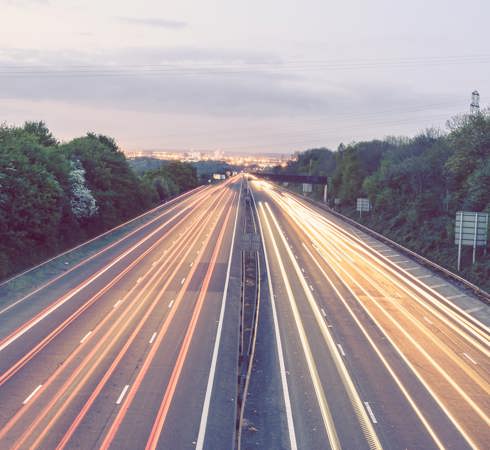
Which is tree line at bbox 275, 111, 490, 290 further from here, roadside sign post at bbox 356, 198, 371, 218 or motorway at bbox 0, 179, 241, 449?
motorway at bbox 0, 179, 241, 449

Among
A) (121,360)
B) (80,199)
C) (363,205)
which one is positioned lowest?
(121,360)

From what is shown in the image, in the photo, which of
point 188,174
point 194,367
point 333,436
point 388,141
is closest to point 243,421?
point 333,436

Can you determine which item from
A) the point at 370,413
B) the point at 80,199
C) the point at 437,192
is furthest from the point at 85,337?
the point at 437,192

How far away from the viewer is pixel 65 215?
2351 inches

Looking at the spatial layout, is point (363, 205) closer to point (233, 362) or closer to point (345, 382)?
point (233, 362)

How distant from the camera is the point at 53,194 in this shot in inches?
2007

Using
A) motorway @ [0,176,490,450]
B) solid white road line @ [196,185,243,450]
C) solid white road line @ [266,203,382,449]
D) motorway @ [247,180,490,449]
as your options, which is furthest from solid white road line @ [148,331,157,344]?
solid white road line @ [266,203,382,449]

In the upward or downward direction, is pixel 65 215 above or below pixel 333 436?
above

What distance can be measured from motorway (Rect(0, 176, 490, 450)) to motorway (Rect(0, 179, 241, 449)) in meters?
0.08

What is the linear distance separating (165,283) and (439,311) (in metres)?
17.5

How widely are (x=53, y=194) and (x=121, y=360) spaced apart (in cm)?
3040

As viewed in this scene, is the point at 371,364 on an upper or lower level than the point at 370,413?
upper

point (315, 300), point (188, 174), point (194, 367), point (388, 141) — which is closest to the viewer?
point (194, 367)

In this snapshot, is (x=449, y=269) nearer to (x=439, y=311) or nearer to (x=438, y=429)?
(x=439, y=311)
